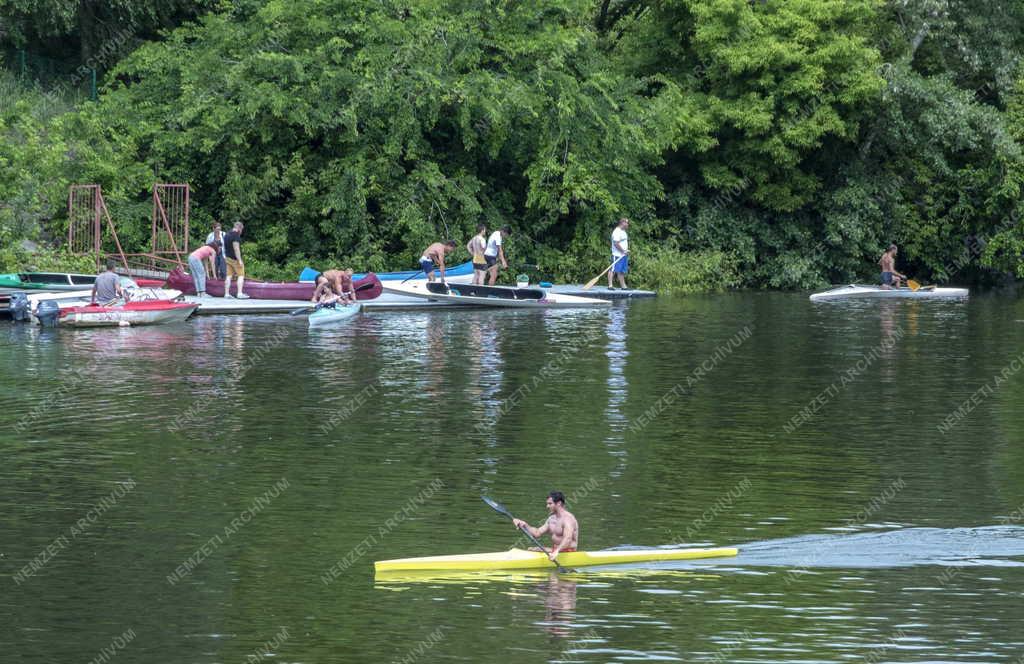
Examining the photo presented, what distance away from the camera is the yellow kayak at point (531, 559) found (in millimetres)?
13930

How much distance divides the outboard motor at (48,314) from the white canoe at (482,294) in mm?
9096

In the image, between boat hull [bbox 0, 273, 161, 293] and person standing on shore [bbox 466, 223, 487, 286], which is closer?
boat hull [bbox 0, 273, 161, 293]

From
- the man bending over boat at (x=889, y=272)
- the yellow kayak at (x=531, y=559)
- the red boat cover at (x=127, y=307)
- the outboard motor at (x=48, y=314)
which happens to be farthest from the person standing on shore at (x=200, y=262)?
the yellow kayak at (x=531, y=559)

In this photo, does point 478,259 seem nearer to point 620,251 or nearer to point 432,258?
point 432,258

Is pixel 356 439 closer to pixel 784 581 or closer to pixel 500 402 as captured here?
pixel 500 402

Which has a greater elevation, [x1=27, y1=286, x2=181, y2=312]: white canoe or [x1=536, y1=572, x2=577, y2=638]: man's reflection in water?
[x1=27, y1=286, x2=181, y2=312]: white canoe

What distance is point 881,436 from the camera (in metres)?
21.0

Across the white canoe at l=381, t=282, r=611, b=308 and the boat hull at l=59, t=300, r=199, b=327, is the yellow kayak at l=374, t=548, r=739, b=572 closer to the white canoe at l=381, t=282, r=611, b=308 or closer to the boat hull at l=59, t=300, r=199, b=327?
the boat hull at l=59, t=300, r=199, b=327

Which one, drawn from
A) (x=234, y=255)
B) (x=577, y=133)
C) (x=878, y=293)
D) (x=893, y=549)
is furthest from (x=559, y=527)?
(x=577, y=133)

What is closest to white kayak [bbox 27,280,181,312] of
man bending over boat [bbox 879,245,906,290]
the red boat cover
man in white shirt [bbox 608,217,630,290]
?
the red boat cover

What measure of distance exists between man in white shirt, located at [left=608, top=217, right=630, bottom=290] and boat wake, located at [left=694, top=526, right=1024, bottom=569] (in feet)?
93.1

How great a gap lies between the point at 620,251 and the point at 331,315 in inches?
443

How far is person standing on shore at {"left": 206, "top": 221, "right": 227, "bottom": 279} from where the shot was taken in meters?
37.6

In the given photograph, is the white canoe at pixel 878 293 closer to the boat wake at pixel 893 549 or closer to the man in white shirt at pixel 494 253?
the man in white shirt at pixel 494 253
